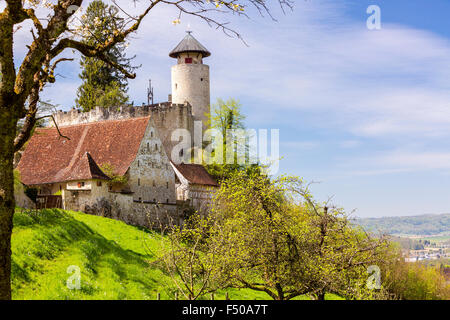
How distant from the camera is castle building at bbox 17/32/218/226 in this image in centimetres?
3852

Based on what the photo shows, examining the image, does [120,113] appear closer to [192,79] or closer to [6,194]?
[192,79]

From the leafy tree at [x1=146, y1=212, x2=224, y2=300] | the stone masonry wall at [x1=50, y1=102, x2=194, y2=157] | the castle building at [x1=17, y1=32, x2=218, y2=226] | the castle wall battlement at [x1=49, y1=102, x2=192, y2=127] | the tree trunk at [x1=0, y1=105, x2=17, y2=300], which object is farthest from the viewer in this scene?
the stone masonry wall at [x1=50, y1=102, x2=194, y2=157]

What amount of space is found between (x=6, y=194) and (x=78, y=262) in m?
14.9

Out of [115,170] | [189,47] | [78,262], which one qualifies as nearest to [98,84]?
[189,47]

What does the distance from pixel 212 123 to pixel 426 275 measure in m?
27.1

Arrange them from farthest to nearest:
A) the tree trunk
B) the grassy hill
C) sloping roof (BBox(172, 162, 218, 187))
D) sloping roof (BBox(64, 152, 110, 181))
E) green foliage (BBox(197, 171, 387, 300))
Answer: sloping roof (BBox(172, 162, 218, 187)) → sloping roof (BBox(64, 152, 110, 181)) → the grassy hill → green foliage (BBox(197, 171, 387, 300)) → the tree trunk

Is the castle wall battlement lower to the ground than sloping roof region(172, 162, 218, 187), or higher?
higher

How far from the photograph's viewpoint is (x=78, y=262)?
2362 centimetres

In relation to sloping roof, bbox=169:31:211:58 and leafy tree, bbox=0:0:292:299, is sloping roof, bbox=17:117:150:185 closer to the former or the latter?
sloping roof, bbox=169:31:211:58

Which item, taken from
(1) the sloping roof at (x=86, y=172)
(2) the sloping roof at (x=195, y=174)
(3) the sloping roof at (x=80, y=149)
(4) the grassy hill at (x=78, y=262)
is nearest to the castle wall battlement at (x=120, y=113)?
(3) the sloping roof at (x=80, y=149)

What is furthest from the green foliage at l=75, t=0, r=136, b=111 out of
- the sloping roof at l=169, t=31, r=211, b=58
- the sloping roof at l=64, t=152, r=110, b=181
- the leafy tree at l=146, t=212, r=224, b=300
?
the leafy tree at l=146, t=212, r=224, b=300

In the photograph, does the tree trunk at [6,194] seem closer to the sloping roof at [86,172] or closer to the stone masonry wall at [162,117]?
the sloping roof at [86,172]

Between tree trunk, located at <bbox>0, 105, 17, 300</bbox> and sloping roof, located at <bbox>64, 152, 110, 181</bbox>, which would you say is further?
sloping roof, located at <bbox>64, 152, 110, 181</bbox>
